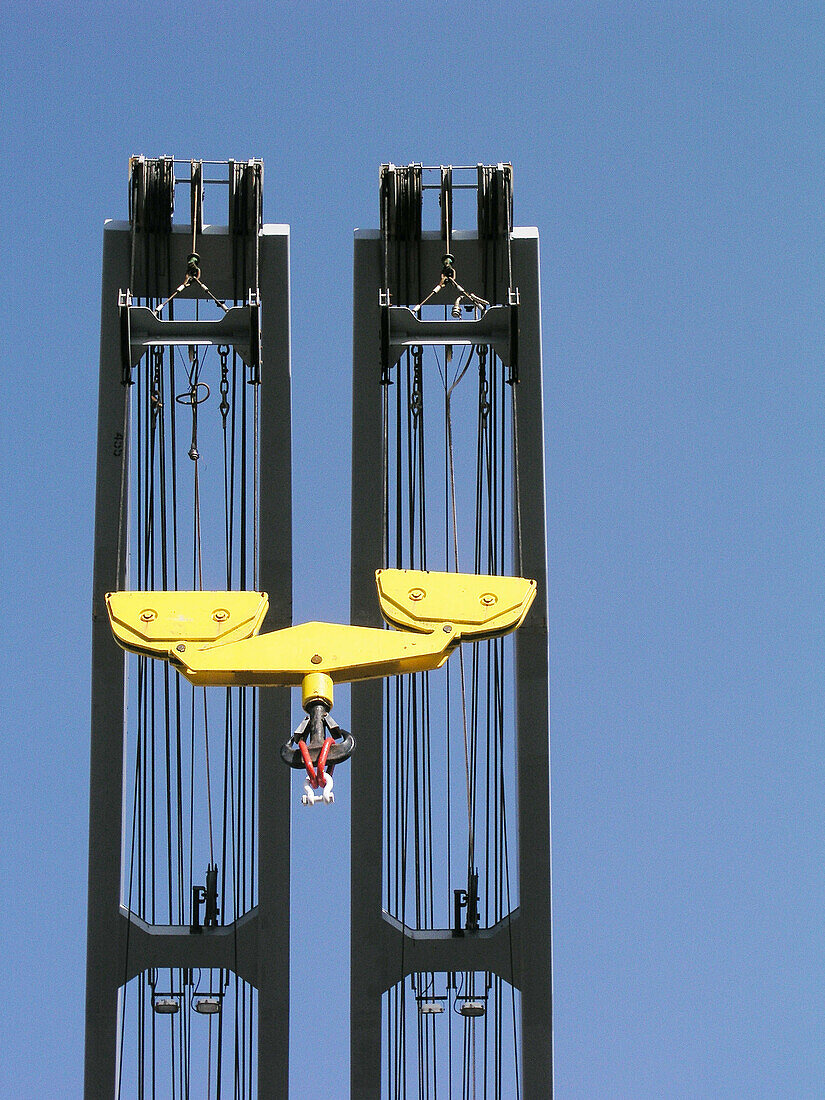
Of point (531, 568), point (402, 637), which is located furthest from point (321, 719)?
point (531, 568)

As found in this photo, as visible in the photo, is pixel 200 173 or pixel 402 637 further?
pixel 200 173

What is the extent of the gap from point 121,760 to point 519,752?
2.57 metres

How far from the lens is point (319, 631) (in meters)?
9.23

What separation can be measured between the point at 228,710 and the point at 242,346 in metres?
2.46

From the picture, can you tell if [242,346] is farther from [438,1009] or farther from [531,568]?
[438,1009]

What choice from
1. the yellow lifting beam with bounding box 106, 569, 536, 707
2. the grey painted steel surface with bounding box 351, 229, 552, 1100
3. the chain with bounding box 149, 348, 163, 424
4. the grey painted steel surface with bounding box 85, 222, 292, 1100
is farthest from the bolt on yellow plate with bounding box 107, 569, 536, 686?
the chain with bounding box 149, 348, 163, 424

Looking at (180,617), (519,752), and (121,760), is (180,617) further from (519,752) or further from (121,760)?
(519,752)

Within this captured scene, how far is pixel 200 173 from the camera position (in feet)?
40.7

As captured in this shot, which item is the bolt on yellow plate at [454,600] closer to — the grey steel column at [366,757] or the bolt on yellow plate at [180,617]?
the bolt on yellow plate at [180,617]

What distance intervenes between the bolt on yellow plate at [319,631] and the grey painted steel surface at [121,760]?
1346 millimetres

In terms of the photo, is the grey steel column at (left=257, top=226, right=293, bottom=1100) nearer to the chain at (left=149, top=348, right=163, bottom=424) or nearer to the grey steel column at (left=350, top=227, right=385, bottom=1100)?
the grey steel column at (left=350, top=227, right=385, bottom=1100)

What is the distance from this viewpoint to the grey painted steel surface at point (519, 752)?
12.1m

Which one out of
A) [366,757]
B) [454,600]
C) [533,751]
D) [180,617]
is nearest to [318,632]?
[454,600]

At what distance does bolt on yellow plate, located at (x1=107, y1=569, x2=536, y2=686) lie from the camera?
9.15 metres
